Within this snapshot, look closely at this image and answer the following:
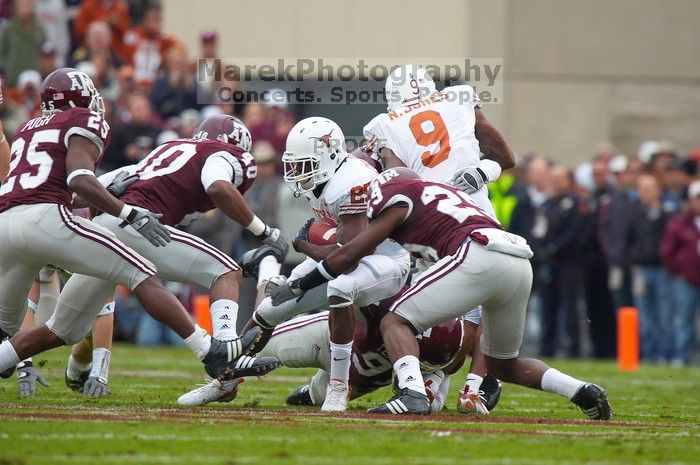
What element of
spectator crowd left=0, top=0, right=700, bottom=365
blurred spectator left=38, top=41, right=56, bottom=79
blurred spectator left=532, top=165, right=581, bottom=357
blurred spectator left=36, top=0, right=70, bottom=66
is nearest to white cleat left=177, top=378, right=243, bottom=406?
spectator crowd left=0, top=0, right=700, bottom=365

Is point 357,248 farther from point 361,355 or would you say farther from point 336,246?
point 361,355

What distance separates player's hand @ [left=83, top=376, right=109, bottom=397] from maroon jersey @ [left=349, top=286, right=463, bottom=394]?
1.46 m

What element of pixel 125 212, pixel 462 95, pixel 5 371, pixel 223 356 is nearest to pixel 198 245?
pixel 125 212

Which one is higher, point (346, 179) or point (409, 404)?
point (346, 179)

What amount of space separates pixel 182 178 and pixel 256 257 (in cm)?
64

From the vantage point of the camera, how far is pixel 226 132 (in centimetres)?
820

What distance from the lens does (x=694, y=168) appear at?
588 inches

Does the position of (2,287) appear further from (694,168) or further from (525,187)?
(694,168)

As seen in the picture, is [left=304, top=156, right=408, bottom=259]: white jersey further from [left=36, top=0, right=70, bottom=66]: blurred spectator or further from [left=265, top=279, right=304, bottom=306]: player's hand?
[left=36, top=0, right=70, bottom=66]: blurred spectator

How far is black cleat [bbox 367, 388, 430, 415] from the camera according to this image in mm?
6891

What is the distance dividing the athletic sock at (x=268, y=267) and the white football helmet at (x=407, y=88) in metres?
1.36

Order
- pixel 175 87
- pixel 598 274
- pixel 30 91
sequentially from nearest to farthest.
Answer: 1. pixel 30 91
2. pixel 598 274
3. pixel 175 87

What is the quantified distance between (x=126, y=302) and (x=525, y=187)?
175 inches

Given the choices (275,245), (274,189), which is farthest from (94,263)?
(274,189)
